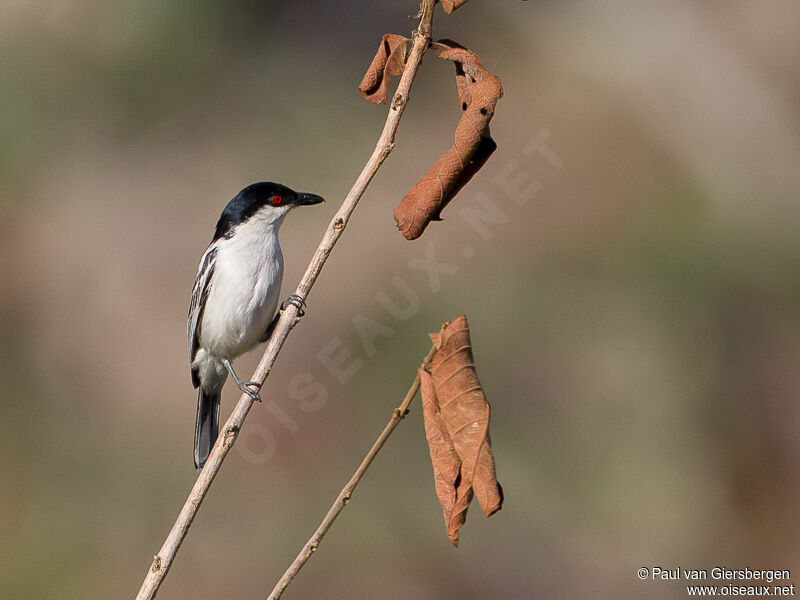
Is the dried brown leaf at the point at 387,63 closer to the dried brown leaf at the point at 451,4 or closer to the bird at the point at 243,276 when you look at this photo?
the dried brown leaf at the point at 451,4

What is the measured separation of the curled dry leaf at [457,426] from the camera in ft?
5.31

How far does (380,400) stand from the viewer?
7.23m

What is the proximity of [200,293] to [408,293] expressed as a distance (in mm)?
3327

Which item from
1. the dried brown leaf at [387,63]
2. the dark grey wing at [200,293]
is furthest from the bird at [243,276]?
the dried brown leaf at [387,63]

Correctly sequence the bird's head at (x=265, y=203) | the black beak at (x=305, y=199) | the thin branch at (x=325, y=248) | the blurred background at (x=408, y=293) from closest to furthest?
the thin branch at (x=325, y=248) < the black beak at (x=305, y=199) < the bird's head at (x=265, y=203) < the blurred background at (x=408, y=293)

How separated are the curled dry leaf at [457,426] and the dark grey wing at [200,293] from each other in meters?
3.57

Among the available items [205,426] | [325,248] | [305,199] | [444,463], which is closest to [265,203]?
[305,199]

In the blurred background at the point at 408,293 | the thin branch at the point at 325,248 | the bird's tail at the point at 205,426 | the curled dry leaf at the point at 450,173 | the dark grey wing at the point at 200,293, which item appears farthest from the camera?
the blurred background at the point at 408,293

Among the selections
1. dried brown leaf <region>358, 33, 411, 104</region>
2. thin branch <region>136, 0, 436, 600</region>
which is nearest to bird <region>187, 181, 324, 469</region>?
thin branch <region>136, 0, 436, 600</region>

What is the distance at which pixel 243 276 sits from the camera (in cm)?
468

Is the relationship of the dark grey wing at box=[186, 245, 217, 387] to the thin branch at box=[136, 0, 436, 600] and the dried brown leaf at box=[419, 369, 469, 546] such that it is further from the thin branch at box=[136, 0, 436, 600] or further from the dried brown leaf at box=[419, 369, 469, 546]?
the dried brown leaf at box=[419, 369, 469, 546]

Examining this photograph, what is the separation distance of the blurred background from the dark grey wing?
172 cm

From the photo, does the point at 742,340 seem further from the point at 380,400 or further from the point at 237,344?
the point at 237,344

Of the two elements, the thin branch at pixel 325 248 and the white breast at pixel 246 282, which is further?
the white breast at pixel 246 282
